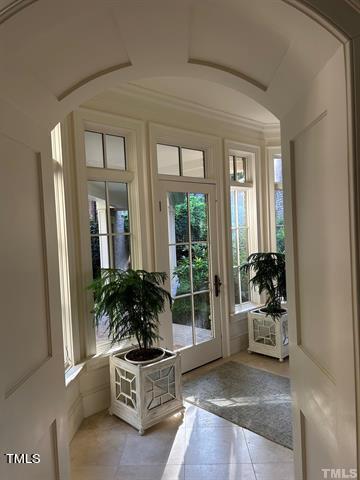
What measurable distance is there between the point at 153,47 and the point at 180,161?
2300mm

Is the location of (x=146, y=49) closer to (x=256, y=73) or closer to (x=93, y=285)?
(x=256, y=73)

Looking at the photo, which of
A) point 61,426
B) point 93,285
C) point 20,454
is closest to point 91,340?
point 93,285

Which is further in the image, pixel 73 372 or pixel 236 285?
pixel 236 285

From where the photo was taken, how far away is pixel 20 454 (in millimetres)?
990

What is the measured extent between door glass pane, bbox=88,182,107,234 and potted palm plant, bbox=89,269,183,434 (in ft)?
1.39

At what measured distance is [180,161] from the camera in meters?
3.46

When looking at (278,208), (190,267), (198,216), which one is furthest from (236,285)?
(278,208)

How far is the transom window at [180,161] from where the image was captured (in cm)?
329

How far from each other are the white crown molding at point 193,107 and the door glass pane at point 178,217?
0.90 meters

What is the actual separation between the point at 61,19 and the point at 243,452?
249 cm

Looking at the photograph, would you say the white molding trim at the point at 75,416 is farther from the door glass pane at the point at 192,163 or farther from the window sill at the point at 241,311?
the door glass pane at the point at 192,163

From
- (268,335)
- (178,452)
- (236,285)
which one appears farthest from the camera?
(236,285)

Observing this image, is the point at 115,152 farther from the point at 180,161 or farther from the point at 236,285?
the point at 236,285

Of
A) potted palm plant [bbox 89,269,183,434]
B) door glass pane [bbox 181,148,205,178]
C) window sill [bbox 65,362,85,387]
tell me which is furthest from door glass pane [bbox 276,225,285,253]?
window sill [bbox 65,362,85,387]
